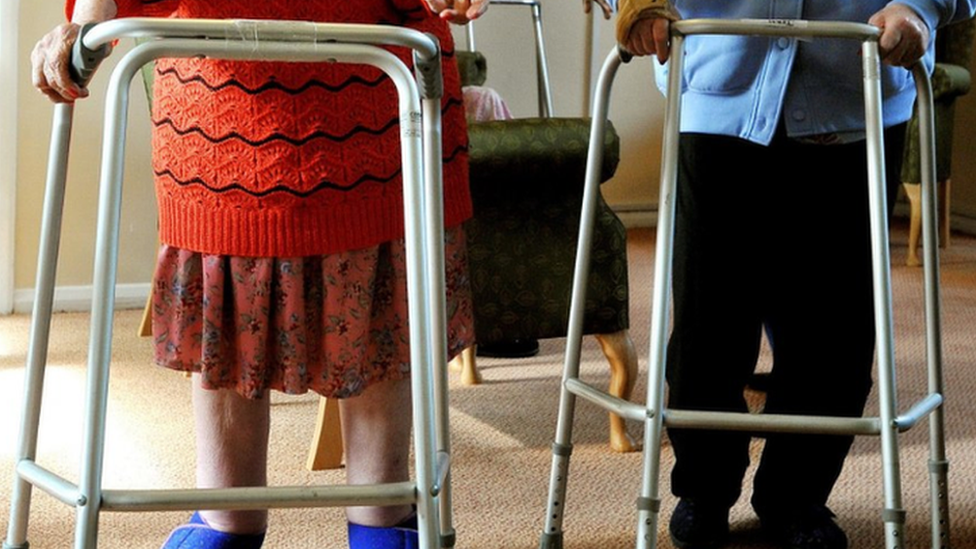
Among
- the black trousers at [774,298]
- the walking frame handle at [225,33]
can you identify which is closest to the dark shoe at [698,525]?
the black trousers at [774,298]

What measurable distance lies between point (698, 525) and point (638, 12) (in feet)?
2.60

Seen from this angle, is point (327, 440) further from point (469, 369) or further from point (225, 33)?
point (225, 33)

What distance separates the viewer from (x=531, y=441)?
2555mm

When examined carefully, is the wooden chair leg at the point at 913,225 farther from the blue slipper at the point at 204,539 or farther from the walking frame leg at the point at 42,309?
the walking frame leg at the point at 42,309

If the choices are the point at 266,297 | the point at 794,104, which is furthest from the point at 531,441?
the point at 266,297

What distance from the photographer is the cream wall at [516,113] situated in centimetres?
354

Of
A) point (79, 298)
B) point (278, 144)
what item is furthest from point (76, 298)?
point (278, 144)

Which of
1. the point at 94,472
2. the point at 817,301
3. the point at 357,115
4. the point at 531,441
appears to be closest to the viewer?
the point at 94,472

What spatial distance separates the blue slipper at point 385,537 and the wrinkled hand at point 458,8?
587mm

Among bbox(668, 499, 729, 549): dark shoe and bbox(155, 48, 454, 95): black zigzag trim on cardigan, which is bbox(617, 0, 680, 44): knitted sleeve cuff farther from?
bbox(668, 499, 729, 549): dark shoe

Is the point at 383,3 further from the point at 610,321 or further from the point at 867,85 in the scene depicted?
the point at 610,321

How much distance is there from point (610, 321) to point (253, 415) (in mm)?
1139

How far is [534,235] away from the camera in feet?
8.47

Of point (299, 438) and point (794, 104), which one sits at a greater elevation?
point (794, 104)
